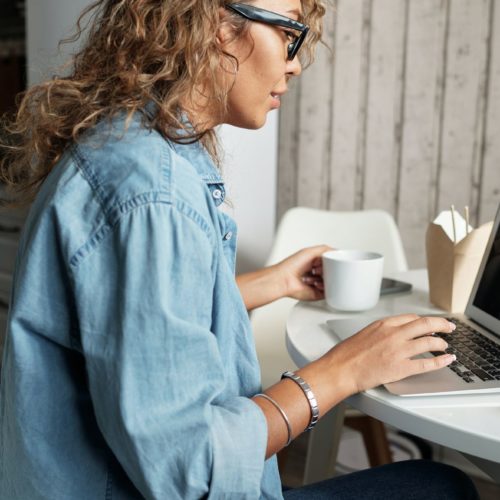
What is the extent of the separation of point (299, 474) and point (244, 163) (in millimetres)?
1070

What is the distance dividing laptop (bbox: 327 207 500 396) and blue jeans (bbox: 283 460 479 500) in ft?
0.62

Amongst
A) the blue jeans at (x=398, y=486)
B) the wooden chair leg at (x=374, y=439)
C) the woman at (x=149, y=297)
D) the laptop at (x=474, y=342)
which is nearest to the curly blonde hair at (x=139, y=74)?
the woman at (x=149, y=297)

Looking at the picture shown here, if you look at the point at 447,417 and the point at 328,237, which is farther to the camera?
the point at 328,237

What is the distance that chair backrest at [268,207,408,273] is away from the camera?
6.40ft

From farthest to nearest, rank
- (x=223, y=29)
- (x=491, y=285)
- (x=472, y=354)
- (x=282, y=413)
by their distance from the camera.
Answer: (x=491, y=285) → (x=472, y=354) → (x=223, y=29) → (x=282, y=413)

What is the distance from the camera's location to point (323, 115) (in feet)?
7.84

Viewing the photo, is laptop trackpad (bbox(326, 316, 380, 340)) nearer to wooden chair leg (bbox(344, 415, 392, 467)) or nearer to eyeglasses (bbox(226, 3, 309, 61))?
eyeglasses (bbox(226, 3, 309, 61))

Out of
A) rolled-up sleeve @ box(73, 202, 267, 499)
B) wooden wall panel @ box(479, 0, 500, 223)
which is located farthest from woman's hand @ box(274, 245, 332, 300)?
wooden wall panel @ box(479, 0, 500, 223)

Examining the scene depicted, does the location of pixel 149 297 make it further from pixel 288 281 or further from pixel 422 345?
pixel 288 281

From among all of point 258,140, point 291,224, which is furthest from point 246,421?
point 258,140

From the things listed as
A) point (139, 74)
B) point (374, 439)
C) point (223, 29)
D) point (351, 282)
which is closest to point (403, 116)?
point (374, 439)

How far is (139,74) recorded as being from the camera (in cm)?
77

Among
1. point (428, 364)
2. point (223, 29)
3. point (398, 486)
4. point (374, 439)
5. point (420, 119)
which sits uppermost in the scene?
point (223, 29)

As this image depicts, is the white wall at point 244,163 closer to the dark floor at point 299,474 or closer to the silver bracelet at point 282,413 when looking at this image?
the dark floor at point 299,474
